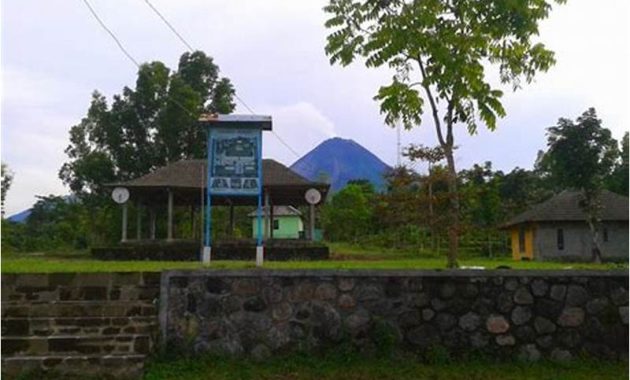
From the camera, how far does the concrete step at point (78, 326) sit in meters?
6.22

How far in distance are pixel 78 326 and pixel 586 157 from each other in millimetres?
21438

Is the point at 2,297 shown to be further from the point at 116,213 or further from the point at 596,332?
the point at 116,213

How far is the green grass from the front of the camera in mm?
5832

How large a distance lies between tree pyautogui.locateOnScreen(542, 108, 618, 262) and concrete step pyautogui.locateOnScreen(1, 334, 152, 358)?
2105 cm

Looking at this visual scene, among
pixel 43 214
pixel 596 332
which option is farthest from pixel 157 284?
pixel 43 214

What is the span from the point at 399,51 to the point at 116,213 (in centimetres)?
2027

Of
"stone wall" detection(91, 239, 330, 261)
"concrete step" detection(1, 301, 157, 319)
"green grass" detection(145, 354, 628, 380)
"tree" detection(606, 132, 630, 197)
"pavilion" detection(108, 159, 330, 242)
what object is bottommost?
"green grass" detection(145, 354, 628, 380)

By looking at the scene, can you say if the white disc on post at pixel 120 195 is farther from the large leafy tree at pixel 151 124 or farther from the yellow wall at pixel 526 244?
the yellow wall at pixel 526 244

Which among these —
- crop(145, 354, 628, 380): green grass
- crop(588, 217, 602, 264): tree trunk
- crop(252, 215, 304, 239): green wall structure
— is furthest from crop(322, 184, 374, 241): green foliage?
crop(145, 354, 628, 380): green grass

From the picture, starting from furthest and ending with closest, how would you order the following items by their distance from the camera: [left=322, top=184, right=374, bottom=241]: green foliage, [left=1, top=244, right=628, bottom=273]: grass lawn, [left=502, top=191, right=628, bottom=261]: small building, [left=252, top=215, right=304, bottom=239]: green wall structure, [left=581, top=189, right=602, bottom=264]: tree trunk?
1. [left=252, top=215, right=304, bottom=239]: green wall structure
2. [left=322, top=184, right=374, bottom=241]: green foliage
3. [left=502, top=191, right=628, bottom=261]: small building
4. [left=581, top=189, right=602, bottom=264]: tree trunk
5. [left=1, top=244, right=628, bottom=273]: grass lawn

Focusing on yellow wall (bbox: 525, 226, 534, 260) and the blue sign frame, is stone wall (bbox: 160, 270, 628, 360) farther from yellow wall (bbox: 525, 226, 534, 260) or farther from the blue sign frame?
yellow wall (bbox: 525, 226, 534, 260)

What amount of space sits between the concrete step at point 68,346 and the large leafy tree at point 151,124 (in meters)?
21.9

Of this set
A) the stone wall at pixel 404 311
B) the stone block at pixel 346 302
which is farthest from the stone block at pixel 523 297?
the stone block at pixel 346 302

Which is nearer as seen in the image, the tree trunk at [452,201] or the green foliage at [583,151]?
the tree trunk at [452,201]
